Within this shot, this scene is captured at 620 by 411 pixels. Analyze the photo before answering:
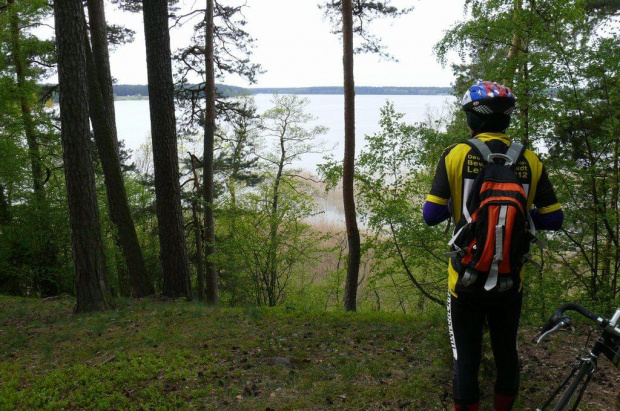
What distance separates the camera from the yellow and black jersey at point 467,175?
7.79 ft

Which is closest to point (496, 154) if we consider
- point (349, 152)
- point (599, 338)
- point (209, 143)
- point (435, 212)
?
point (435, 212)

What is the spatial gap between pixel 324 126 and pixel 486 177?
21328mm

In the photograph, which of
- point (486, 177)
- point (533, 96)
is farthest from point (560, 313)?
point (533, 96)

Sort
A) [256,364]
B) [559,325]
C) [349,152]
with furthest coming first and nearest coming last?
[349,152] → [256,364] → [559,325]

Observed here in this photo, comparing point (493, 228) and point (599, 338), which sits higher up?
point (493, 228)

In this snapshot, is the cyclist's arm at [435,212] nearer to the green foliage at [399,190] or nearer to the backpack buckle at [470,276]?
the backpack buckle at [470,276]

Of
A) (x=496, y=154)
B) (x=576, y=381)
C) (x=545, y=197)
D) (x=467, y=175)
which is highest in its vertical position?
(x=496, y=154)

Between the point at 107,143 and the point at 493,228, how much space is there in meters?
9.16

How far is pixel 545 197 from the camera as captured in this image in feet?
8.30

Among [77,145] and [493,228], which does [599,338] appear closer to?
[493,228]

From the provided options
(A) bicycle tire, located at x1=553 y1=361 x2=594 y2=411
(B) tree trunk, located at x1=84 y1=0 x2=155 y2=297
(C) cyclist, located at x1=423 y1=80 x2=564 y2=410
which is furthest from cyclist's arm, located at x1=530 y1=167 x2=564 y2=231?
(B) tree trunk, located at x1=84 y1=0 x2=155 y2=297

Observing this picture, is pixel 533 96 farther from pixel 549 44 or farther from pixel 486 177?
pixel 486 177

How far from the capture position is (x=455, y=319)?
2486 mm

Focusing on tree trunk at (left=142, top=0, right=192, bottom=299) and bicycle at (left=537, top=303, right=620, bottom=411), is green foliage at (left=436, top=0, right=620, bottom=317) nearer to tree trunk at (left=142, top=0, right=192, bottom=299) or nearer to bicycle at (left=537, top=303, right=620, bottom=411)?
bicycle at (left=537, top=303, right=620, bottom=411)
